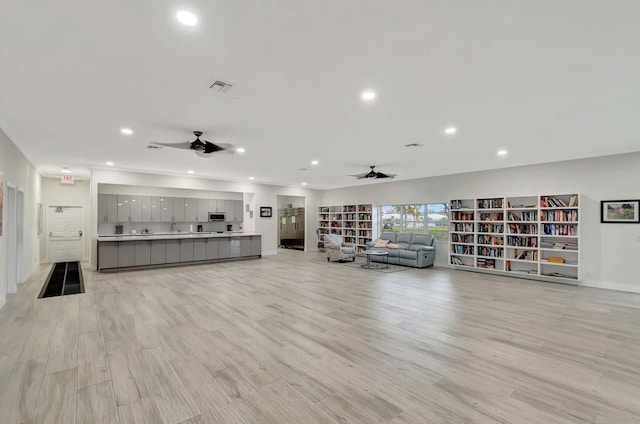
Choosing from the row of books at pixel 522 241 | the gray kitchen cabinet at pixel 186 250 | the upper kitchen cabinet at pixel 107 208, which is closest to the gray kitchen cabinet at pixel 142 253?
the gray kitchen cabinet at pixel 186 250

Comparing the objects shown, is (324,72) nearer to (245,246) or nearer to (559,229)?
(559,229)

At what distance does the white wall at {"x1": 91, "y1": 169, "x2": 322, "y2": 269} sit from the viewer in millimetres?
7801

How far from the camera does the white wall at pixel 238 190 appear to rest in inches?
307

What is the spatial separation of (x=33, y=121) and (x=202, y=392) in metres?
4.34

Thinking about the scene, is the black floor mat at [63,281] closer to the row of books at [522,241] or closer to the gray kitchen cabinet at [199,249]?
the gray kitchen cabinet at [199,249]

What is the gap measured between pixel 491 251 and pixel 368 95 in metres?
6.43

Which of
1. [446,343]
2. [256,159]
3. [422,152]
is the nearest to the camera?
[446,343]

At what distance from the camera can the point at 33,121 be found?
411 centimetres

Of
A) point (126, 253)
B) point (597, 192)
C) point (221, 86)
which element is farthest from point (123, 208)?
point (597, 192)

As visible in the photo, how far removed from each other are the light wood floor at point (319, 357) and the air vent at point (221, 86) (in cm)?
265

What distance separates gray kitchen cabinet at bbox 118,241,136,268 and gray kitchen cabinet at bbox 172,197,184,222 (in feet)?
5.99

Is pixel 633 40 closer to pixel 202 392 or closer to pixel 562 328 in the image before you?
pixel 562 328

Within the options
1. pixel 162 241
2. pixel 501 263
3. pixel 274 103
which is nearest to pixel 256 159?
pixel 274 103

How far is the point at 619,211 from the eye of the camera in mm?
5949
